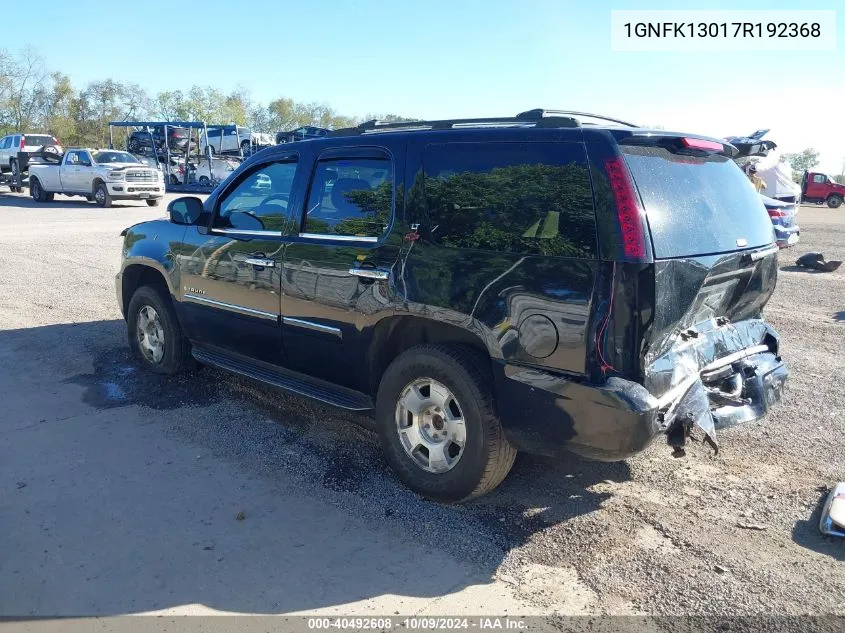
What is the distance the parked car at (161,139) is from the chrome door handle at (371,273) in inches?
1324

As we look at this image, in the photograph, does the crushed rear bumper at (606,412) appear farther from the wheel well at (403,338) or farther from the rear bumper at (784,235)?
the rear bumper at (784,235)

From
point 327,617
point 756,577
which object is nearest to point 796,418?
point 756,577

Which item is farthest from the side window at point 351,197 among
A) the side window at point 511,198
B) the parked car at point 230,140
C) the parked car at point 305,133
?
the parked car at point 230,140

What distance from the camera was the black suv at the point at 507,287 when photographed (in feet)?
10.6

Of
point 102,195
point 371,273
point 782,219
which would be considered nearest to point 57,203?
point 102,195

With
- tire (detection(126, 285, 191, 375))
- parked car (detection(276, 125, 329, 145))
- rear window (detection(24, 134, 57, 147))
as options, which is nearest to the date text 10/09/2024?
parked car (detection(276, 125, 329, 145))

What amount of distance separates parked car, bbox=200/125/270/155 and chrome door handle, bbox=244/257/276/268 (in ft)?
110

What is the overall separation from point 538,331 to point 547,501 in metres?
1.07

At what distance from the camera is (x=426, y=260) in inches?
150

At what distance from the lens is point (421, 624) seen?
2.86m

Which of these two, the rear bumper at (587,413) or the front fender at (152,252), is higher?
the front fender at (152,252)

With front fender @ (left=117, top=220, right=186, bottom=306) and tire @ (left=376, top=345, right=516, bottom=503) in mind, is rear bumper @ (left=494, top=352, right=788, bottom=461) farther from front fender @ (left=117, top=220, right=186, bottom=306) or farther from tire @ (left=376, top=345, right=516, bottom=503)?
front fender @ (left=117, top=220, right=186, bottom=306)

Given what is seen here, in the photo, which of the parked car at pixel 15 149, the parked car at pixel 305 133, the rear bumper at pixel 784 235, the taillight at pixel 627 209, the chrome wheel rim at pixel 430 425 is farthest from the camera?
the parked car at pixel 15 149

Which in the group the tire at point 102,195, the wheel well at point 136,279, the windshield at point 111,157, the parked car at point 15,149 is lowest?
the wheel well at point 136,279
